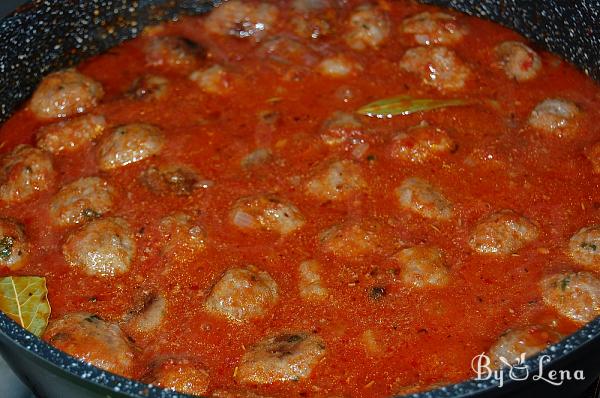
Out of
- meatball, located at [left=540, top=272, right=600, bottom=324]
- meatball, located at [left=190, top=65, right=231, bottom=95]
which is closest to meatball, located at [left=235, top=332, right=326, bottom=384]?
meatball, located at [left=540, top=272, right=600, bottom=324]

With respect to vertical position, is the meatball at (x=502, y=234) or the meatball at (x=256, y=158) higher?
the meatball at (x=256, y=158)

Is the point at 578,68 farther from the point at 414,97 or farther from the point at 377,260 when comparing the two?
the point at 377,260

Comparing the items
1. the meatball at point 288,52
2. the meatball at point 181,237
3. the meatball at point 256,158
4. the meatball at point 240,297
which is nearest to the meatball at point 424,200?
the meatball at point 256,158

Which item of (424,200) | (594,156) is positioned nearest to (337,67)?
(424,200)

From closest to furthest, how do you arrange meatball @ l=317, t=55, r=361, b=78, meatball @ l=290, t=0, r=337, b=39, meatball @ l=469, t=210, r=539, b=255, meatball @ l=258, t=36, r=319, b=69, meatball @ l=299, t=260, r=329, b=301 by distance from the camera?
meatball @ l=299, t=260, r=329, b=301
meatball @ l=469, t=210, r=539, b=255
meatball @ l=317, t=55, r=361, b=78
meatball @ l=258, t=36, r=319, b=69
meatball @ l=290, t=0, r=337, b=39

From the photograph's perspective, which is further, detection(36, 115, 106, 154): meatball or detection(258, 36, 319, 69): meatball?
detection(258, 36, 319, 69): meatball

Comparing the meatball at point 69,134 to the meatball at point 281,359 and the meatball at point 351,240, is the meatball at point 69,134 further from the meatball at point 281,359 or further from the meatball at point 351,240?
the meatball at point 281,359

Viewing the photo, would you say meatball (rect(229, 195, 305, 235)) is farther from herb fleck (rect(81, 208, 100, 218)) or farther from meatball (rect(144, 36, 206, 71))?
meatball (rect(144, 36, 206, 71))

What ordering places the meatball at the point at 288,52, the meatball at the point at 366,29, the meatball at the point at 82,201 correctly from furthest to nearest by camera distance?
the meatball at the point at 366,29
the meatball at the point at 288,52
the meatball at the point at 82,201
